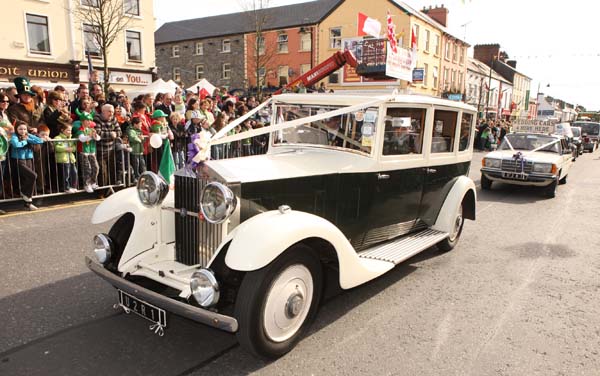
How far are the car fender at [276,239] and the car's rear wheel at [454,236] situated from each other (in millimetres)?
2379

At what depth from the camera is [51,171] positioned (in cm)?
718

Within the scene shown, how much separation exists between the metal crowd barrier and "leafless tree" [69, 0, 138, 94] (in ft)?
22.5

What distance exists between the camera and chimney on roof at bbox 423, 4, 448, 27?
35219 mm

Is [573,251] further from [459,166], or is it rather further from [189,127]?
[189,127]

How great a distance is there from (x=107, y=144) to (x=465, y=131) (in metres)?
6.18

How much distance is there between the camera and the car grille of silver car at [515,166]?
31.2 feet

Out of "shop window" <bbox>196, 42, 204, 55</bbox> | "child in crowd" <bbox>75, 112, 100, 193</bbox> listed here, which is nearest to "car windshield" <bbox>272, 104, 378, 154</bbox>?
"child in crowd" <bbox>75, 112, 100, 193</bbox>

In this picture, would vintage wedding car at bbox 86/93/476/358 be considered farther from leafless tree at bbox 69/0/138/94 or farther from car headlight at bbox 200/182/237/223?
leafless tree at bbox 69/0/138/94

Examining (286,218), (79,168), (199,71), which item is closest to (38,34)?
(79,168)

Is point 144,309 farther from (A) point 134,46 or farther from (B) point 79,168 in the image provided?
(A) point 134,46

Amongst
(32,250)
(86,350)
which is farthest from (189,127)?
(86,350)

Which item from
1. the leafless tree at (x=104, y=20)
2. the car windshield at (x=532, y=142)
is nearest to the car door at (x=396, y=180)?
the car windshield at (x=532, y=142)

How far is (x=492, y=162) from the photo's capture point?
9.93 metres

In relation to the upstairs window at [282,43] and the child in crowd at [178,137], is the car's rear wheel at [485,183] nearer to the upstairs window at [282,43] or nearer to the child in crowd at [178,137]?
the child in crowd at [178,137]
